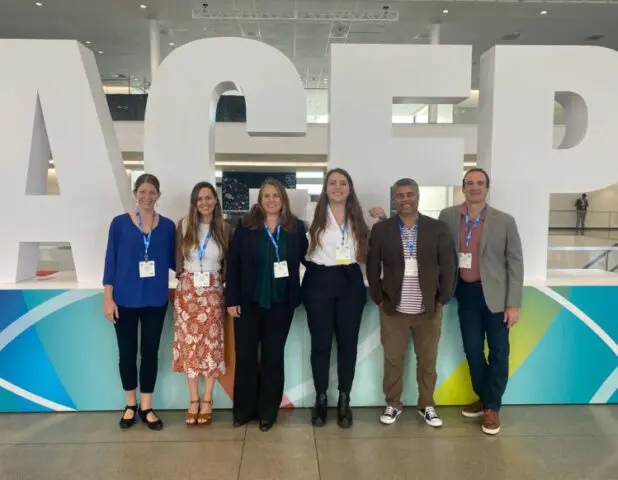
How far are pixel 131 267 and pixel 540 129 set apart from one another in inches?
103

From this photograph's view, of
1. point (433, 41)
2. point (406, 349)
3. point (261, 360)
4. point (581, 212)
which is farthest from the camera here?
point (581, 212)

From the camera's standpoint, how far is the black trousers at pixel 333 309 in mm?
2432

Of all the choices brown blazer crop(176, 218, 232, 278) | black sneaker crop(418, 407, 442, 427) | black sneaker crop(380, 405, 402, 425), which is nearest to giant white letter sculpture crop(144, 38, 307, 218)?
brown blazer crop(176, 218, 232, 278)

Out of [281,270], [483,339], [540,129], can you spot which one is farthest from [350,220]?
[540,129]

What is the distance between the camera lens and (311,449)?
7.66ft

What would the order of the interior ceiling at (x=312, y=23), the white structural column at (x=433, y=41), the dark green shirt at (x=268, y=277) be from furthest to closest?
1. the white structural column at (x=433, y=41)
2. the interior ceiling at (x=312, y=23)
3. the dark green shirt at (x=268, y=277)

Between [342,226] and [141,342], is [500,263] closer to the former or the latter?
[342,226]

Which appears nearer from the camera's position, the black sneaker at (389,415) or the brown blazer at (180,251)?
the brown blazer at (180,251)

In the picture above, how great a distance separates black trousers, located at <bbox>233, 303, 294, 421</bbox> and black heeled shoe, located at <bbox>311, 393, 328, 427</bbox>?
0.21 meters

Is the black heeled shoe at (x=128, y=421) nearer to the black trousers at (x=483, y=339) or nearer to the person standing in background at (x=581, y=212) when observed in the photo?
the black trousers at (x=483, y=339)

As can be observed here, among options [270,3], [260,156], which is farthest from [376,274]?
[260,156]

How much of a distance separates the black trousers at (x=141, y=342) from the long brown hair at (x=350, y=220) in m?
0.90

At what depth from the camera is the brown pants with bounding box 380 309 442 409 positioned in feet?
8.28

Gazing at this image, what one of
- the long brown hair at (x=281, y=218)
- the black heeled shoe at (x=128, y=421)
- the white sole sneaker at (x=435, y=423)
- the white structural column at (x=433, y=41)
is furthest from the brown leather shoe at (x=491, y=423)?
the white structural column at (x=433, y=41)
